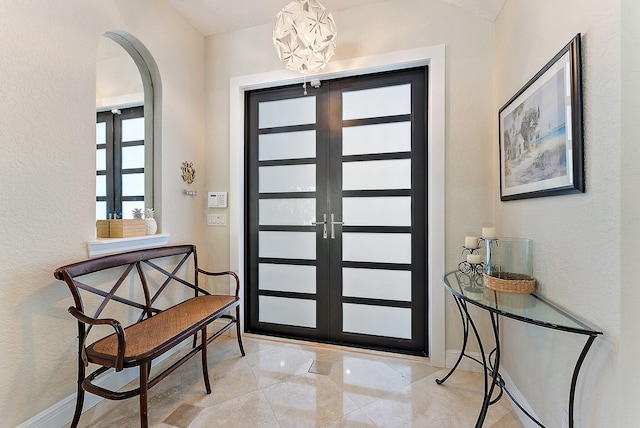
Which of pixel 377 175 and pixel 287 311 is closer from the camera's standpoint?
pixel 377 175

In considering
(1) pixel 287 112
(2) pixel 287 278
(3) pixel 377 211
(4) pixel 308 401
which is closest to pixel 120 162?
(1) pixel 287 112

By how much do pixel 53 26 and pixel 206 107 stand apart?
4.03 feet

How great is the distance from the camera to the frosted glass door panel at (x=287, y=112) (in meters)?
2.53

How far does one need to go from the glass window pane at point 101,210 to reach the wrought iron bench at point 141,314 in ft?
1.28

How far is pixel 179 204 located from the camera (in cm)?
241

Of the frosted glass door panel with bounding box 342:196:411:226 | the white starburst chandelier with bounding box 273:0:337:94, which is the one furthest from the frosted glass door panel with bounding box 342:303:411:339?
the white starburst chandelier with bounding box 273:0:337:94

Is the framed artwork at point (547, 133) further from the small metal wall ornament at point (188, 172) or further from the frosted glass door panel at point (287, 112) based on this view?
the small metal wall ornament at point (188, 172)

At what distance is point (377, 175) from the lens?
235 centimetres

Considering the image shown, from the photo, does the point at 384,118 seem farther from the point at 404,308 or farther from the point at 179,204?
A: the point at 179,204

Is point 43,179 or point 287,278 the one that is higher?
point 43,179

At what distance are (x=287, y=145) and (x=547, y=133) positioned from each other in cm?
189

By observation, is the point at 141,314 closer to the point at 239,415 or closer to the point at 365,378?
the point at 239,415

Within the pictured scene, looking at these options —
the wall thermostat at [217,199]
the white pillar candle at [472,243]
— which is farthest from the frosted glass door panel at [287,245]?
the white pillar candle at [472,243]

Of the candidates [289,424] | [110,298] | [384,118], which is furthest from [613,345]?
[110,298]
